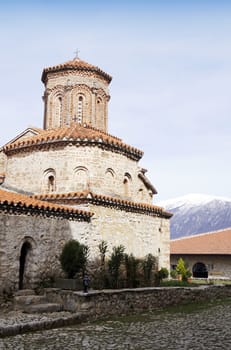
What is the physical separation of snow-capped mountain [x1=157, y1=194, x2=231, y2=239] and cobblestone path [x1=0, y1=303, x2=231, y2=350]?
342 ft

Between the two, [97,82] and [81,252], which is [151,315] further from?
[97,82]

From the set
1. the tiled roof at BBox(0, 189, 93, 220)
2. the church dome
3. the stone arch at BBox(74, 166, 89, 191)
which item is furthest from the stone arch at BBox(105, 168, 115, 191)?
the church dome

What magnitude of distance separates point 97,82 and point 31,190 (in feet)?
21.4

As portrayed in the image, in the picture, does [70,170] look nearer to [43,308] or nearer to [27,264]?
[27,264]

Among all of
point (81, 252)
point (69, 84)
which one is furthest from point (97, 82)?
point (81, 252)

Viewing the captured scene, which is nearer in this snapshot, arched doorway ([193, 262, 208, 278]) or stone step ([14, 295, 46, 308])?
stone step ([14, 295, 46, 308])

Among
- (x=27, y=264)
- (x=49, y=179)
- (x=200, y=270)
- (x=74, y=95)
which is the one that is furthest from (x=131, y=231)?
(x=200, y=270)

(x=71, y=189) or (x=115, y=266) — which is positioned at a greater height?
(x=71, y=189)

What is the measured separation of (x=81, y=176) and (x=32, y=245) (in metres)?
4.23

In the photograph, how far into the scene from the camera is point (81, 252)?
41.4 ft

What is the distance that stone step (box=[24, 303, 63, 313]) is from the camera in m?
10.4

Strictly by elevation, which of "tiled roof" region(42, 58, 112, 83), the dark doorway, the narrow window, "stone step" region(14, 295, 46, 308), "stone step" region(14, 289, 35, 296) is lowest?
"stone step" region(14, 295, 46, 308)

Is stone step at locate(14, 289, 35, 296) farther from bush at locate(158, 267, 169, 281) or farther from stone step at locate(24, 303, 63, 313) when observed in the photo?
bush at locate(158, 267, 169, 281)

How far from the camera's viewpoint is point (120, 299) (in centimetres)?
1162
